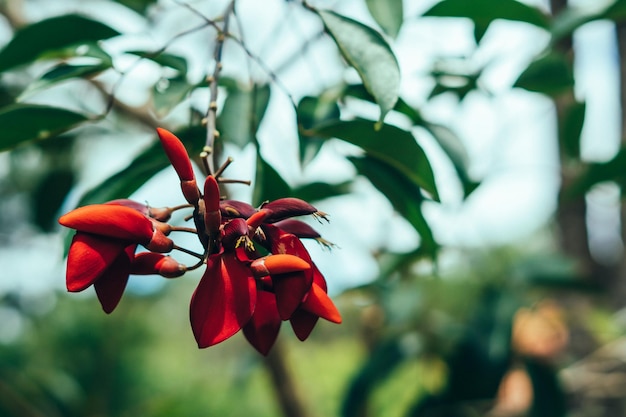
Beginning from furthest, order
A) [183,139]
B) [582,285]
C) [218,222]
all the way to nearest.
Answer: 1. [582,285]
2. [183,139]
3. [218,222]

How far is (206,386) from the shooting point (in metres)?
4.71

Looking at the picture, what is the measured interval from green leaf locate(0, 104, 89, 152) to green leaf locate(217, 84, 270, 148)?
151 millimetres

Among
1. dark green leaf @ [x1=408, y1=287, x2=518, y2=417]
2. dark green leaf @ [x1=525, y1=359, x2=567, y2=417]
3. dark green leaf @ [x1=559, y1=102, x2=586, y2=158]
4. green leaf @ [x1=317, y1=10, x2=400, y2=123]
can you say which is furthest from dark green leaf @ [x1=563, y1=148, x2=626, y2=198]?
green leaf @ [x1=317, y1=10, x2=400, y2=123]

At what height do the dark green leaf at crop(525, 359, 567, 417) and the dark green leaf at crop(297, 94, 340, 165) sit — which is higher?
the dark green leaf at crop(297, 94, 340, 165)

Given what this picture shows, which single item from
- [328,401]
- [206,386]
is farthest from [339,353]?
[206,386]

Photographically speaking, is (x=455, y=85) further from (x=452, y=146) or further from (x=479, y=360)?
(x=479, y=360)

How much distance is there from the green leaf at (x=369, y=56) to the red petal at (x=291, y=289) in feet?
0.58

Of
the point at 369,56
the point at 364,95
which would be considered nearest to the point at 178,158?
the point at 369,56

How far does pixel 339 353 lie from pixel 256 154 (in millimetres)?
3744

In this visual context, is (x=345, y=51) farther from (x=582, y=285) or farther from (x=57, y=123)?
(x=582, y=285)

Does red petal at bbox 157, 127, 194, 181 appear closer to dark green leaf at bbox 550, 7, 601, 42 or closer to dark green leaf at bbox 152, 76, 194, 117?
dark green leaf at bbox 152, 76, 194, 117

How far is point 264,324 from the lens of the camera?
47 centimetres

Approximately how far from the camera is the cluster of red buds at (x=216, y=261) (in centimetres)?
42

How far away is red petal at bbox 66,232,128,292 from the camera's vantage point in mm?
416
